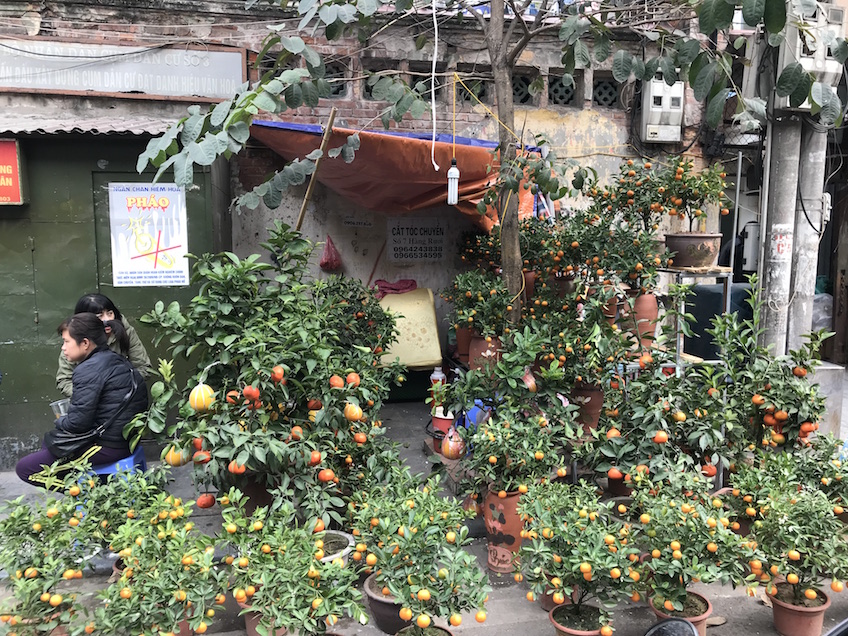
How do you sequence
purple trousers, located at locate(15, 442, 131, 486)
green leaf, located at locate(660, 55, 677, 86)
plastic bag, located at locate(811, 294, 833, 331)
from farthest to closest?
plastic bag, located at locate(811, 294, 833, 331) < purple trousers, located at locate(15, 442, 131, 486) < green leaf, located at locate(660, 55, 677, 86)

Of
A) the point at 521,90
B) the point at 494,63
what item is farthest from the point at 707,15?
the point at 521,90

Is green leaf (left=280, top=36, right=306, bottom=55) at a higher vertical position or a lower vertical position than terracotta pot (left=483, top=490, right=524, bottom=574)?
higher

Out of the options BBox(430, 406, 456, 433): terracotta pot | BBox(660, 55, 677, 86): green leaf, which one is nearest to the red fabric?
BBox(430, 406, 456, 433): terracotta pot

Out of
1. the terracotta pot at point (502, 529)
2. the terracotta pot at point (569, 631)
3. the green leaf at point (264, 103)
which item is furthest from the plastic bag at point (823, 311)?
the green leaf at point (264, 103)

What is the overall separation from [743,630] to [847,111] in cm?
577

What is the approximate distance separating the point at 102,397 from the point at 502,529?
8.67 ft

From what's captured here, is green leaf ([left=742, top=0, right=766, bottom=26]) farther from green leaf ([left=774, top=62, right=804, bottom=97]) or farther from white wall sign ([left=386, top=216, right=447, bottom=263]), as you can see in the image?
white wall sign ([left=386, top=216, right=447, bottom=263])

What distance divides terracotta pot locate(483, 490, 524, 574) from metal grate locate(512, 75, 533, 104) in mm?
5084

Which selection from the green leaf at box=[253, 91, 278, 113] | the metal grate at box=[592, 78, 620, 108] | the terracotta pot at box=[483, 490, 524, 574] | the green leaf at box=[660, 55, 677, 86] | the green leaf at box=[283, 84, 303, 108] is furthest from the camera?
the metal grate at box=[592, 78, 620, 108]

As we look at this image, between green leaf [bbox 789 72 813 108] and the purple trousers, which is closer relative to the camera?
green leaf [bbox 789 72 813 108]

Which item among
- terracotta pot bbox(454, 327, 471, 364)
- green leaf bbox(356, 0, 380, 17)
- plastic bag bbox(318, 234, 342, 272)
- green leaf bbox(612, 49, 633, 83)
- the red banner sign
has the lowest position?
terracotta pot bbox(454, 327, 471, 364)

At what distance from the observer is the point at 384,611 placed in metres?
2.96

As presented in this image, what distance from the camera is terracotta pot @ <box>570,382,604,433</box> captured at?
428cm

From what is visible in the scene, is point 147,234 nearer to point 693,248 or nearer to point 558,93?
point 693,248
